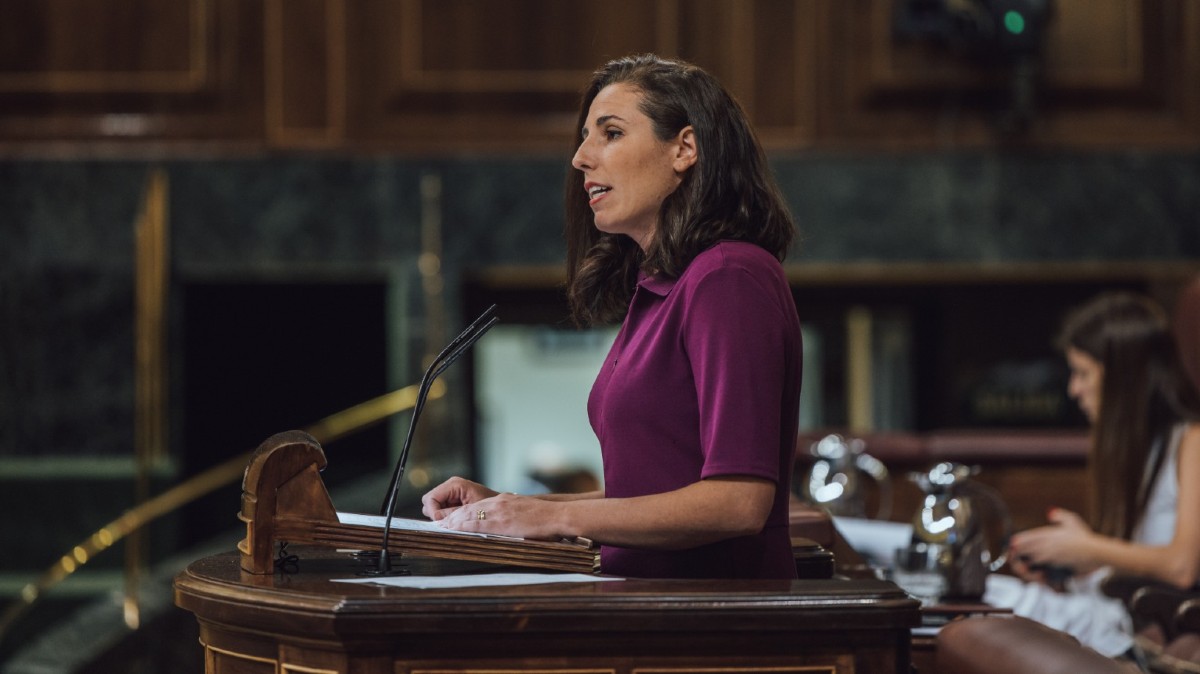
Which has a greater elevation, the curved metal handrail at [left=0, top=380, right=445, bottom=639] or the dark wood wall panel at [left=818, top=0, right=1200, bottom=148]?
the dark wood wall panel at [left=818, top=0, right=1200, bottom=148]

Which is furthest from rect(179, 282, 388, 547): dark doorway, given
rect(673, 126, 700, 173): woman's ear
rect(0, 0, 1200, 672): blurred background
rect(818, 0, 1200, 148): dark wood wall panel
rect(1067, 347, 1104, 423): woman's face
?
rect(673, 126, 700, 173): woman's ear

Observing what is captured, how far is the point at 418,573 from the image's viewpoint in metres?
1.61

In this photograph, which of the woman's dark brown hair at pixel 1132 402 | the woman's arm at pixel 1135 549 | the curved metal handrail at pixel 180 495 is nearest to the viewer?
the woman's arm at pixel 1135 549

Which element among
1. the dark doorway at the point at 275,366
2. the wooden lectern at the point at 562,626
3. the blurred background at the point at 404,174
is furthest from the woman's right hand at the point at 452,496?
the dark doorway at the point at 275,366

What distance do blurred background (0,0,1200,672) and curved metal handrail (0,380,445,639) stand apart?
0.21 metres

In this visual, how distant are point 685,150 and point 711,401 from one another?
0.35 meters

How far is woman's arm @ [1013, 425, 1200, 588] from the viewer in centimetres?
318

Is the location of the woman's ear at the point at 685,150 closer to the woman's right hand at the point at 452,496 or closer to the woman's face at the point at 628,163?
the woman's face at the point at 628,163

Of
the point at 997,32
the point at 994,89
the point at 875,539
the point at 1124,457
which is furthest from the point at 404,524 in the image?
the point at 994,89

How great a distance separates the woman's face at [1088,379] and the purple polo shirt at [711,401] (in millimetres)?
1975

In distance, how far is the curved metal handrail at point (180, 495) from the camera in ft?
13.5

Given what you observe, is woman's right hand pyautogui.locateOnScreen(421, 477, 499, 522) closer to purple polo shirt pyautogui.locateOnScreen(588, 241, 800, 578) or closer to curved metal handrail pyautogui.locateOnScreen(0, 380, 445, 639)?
purple polo shirt pyautogui.locateOnScreen(588, 241, 800, 578)

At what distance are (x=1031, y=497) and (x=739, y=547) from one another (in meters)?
3.38

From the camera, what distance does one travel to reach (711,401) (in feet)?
5.15
